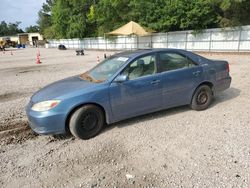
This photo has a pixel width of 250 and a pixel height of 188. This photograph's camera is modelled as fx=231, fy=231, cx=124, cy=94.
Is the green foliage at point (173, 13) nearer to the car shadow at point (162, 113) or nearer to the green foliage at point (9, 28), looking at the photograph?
the car shadow at point (162, 113)

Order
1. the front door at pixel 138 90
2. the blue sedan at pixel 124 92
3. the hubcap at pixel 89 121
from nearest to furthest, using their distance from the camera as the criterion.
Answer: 1. the blue sedan at pixel 124 92
2. the hubcap at pixel 89 121
3. the front door at pixel 138 90

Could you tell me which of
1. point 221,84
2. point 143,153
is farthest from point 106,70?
point 221,84

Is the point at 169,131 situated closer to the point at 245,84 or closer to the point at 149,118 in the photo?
the point at 149,118

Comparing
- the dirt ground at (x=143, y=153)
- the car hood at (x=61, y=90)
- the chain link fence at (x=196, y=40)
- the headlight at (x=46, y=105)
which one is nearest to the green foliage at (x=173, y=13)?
the chain link fence at (x=196, y=40)

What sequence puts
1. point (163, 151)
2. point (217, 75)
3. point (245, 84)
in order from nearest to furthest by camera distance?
point (163, 151) < point (217, 75) < point (245, 84)

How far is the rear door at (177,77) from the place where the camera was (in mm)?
4785

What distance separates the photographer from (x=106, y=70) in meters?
4.80

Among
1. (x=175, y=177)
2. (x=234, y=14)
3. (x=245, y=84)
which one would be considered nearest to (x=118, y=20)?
(x=234, y=14)

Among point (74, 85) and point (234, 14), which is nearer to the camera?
point (74, 85)

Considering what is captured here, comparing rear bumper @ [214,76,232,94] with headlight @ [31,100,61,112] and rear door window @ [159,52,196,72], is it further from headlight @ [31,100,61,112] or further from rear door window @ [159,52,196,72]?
headlight @ [31,100,61,112]

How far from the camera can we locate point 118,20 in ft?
101

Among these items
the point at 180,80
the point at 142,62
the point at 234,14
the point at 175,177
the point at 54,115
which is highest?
the point at 234,14

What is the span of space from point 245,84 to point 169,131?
15.6ft

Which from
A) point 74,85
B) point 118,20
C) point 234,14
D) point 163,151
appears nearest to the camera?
point 163,151
